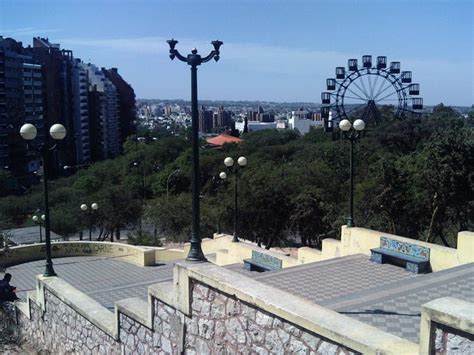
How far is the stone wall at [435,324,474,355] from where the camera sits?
284cm

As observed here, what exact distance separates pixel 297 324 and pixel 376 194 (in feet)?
60.0

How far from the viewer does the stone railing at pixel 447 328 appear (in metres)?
2.83

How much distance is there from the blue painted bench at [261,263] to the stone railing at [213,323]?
5882 millimetres

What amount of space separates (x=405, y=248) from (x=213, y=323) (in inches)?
272

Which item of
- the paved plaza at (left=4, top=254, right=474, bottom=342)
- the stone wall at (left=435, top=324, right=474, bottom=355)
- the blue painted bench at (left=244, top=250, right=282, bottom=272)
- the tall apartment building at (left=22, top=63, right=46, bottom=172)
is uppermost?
the tall apartment building at (left=22, top=63, right=46, bottom=172)

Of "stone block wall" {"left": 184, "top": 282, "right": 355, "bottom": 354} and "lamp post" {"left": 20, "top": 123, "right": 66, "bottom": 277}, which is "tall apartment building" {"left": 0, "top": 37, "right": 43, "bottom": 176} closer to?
"lamp post" {"left": 20, "top": 123, "right": 66, "bottom": 277}

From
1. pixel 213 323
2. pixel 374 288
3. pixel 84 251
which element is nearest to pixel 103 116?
pixel 84 251

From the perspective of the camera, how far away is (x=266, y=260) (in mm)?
12883

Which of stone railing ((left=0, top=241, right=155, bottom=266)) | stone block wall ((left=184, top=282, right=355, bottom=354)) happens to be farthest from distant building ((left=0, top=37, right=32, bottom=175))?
stone block wall ((left=184, top=282, right=355, bottom=354))

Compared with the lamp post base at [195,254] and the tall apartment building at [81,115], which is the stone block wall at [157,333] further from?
the tall apartment building at [81,115]

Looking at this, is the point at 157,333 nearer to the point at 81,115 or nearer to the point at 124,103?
the point at 81,115

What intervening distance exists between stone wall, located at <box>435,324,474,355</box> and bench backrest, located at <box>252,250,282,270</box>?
9578 mm

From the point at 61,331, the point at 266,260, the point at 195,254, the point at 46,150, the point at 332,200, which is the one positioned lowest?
the point at 332,200

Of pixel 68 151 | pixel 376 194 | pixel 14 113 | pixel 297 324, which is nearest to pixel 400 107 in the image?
pixel 376 194
